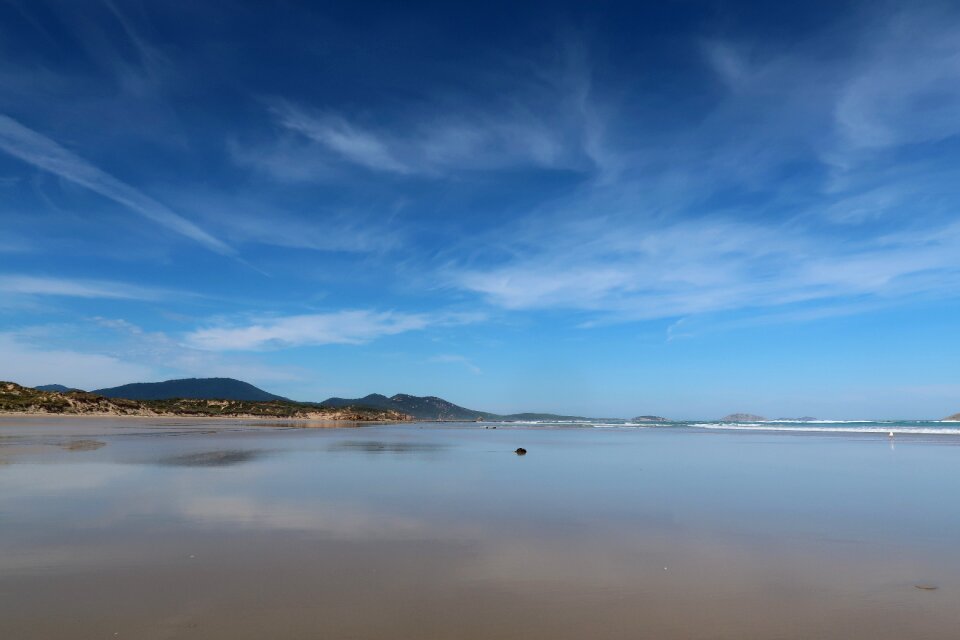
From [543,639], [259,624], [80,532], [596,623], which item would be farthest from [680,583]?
[80,532]

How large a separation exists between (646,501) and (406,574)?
7.94 metres

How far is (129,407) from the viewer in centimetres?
8194

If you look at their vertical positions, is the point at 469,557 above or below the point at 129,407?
below

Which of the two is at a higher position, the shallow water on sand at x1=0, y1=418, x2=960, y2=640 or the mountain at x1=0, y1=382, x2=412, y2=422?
the mountain at x1=0, y1=382, x2=412, y2=422

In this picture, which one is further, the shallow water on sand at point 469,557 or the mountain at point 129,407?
the mountain at point 129,407

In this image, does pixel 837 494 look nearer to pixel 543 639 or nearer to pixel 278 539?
pixel 543 639

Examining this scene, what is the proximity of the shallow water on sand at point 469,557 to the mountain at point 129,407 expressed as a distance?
6678 cm

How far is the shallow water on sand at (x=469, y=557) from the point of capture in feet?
19.7

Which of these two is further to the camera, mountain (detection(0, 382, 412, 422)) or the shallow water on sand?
mountain (detection(0, 382, 412, 422))

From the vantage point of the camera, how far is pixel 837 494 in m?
14.8

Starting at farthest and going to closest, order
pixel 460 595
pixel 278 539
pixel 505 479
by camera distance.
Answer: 1. pixel 505 479
2. pixel 278 539
3. pixel 460 595

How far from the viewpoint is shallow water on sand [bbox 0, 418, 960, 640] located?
5992 mm

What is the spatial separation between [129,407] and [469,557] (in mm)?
90426

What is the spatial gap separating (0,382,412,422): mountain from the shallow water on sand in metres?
66.8
